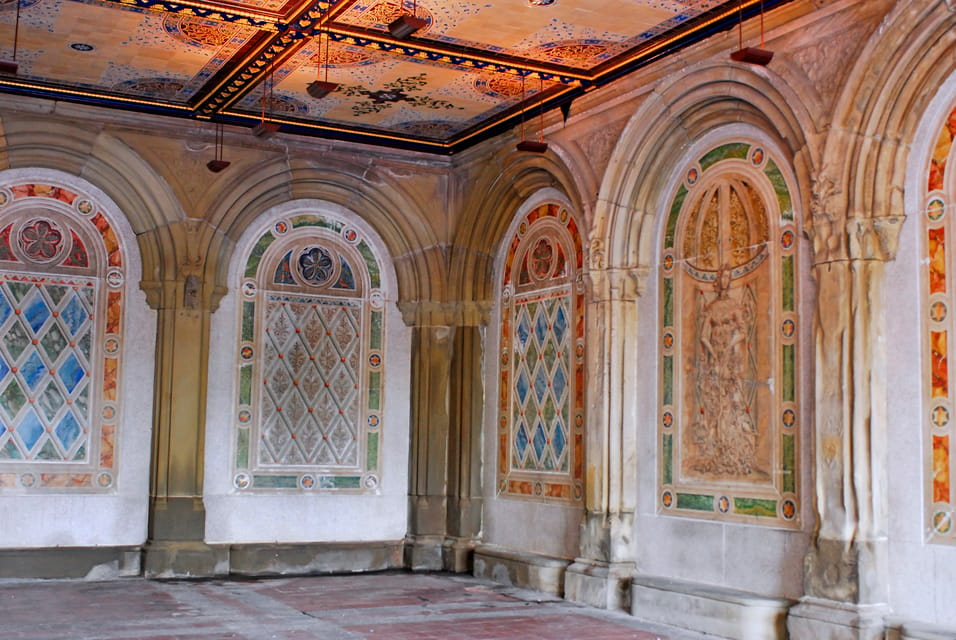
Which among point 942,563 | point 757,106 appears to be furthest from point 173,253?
point 942,563

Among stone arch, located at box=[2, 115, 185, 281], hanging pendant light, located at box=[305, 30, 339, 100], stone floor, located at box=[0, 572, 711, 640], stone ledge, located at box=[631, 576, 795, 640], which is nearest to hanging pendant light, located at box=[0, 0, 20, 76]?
stone arch, located at box=[2, 115, 185, 281]

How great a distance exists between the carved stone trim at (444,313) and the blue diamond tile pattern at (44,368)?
9.36ft

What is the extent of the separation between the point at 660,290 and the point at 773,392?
1.45 m

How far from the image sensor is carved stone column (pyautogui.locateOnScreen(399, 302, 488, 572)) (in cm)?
1044

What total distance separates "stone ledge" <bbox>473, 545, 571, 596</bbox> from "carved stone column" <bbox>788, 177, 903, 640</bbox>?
8.42 feet

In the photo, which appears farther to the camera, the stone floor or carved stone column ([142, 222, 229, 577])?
carved stone column ([142, 222, 229, 577])

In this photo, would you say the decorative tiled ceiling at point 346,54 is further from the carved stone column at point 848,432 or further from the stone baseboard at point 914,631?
the stone baseboard at point 914,631

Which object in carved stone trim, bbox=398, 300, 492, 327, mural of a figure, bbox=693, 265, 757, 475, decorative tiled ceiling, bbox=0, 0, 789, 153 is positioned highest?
decorative tiled ceiling, bbox=0, 0, 789, 153

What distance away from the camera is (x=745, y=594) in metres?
7.16

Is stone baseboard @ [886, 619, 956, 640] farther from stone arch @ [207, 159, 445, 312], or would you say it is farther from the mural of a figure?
stone arch @ [207, 159, 445, 312]

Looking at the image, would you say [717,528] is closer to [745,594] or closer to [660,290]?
[745,594]

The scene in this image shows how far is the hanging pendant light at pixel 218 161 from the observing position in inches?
379

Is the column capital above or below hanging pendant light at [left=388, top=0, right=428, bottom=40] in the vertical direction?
below

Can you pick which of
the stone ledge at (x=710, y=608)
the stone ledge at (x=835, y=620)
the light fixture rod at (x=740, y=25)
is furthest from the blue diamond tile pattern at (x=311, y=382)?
the stone ledge at (x=835, y=620)
